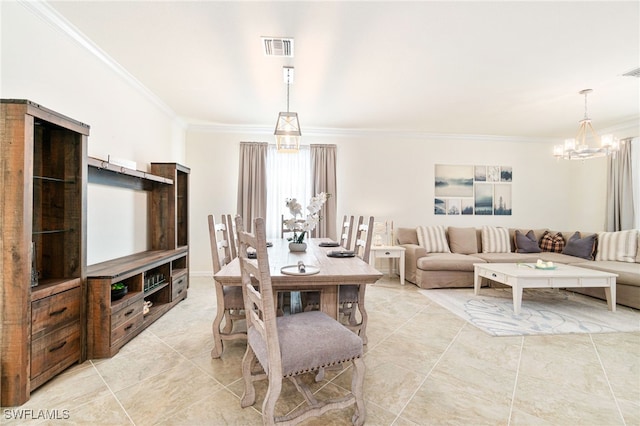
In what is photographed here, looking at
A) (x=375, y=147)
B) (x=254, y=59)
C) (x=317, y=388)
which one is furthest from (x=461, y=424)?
(x=375, y=147)

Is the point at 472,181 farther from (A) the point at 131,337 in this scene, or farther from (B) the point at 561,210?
(A) the point at 131,337

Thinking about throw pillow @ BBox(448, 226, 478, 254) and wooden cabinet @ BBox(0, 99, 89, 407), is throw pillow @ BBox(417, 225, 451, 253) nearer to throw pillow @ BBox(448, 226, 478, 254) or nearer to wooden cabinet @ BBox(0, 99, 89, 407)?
throw pillow @ BBox(448, 226, 478, 254)

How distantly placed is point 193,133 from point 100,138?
2.32 meters

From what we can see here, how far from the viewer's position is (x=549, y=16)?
215 centimetres

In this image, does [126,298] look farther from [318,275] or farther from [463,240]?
[463,240]

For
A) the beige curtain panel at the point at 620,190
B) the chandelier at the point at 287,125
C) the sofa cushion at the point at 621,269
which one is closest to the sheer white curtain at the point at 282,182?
the chandelier at the point at 287,125

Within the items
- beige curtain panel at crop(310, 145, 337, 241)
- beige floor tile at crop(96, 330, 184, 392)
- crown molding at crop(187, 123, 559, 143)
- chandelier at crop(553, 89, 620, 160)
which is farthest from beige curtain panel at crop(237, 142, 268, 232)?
chandelier at crop(553, 89, 620, 160)

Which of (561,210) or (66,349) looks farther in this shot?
(561,210)

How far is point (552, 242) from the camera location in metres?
5.08

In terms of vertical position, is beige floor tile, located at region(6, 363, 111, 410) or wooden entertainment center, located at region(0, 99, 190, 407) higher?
wooden entertainment center, located at region(0, 99, 190, 407)

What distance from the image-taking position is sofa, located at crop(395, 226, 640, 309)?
3914 millimetres

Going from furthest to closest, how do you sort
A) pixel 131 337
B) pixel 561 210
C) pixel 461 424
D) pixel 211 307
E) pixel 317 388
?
1. pixel 561 210
2. pixel 211 307
3. pixel 131 337
4. pixel 317 388
5. pixel 461 424

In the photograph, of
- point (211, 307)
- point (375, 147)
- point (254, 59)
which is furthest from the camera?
point (375, 147)

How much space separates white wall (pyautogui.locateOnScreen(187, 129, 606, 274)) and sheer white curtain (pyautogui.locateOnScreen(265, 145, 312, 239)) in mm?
432
